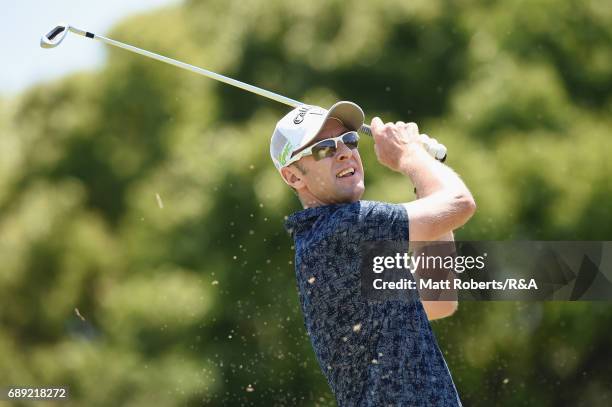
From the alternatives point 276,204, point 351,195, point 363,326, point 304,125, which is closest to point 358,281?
point 363,326

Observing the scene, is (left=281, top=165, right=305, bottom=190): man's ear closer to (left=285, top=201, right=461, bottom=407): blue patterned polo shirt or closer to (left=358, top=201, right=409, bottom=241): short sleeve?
(left=285, top=201, right=461, bottom=407): blue patterned polo shirt

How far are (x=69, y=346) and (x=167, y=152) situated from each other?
11.0ft

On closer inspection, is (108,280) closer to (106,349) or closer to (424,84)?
(106,349)

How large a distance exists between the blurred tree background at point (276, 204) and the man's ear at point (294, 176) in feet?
20.0

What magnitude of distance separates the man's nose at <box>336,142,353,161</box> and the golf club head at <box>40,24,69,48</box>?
1.46 metres

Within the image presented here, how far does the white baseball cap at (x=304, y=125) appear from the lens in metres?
2.52

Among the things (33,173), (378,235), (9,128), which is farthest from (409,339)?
(9,128)

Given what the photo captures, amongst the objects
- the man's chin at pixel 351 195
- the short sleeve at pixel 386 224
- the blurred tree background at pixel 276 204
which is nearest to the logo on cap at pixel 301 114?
the man's chin at pixel 351 195

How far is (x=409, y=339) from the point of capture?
2.24 metres

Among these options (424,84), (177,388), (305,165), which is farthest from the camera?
(424,84)

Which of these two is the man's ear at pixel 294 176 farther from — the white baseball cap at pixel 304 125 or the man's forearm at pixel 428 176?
the man's forearm at pixel 428 176

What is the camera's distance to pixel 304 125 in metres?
2.55

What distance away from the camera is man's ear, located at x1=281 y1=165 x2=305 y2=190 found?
2525mm

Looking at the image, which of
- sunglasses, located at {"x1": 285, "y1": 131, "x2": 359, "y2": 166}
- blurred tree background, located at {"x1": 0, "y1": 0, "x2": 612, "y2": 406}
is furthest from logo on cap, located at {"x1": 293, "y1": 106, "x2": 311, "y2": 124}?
blurred tree background, located at {"x1": 0, "y1": 0, "x2": 612, "y2": 406}
